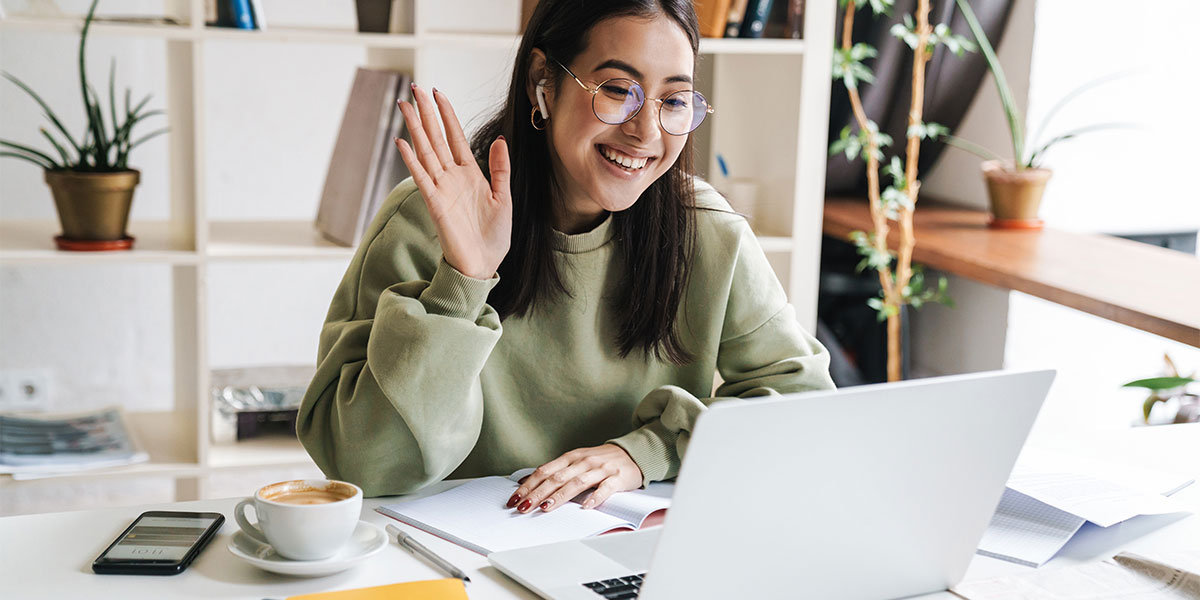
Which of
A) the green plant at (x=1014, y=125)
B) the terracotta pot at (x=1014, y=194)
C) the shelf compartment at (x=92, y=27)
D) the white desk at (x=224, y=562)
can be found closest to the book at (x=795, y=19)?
the green plant at (x=1014, y=125)

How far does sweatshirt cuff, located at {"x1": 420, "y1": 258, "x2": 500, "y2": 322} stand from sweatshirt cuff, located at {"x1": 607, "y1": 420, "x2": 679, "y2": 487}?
0.24 m

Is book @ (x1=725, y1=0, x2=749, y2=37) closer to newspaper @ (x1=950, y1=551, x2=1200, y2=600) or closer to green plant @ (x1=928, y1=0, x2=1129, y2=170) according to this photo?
green plant @ (x1=928, y1=0, x2=1129, y2=170)

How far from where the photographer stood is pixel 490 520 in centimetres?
110

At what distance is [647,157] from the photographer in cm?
133

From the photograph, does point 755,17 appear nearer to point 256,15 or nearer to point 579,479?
point 256,15

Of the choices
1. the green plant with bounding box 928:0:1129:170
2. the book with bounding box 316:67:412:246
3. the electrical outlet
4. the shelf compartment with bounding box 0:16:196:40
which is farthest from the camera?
the electrical outlet

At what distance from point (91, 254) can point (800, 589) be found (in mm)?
1587

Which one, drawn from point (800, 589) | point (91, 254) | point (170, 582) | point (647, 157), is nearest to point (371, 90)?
point (91, 254)

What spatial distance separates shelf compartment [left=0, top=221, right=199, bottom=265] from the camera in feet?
6.59

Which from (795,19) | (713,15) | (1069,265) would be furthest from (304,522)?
(1069,265)

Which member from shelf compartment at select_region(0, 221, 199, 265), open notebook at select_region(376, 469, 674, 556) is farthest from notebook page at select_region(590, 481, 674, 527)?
shelf compartment at select_region(0, 221, 199, 265)

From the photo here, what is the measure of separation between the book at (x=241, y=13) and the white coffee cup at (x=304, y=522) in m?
1.30

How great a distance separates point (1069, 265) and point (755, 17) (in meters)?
0.81

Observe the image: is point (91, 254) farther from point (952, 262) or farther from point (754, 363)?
point (952, 262)
